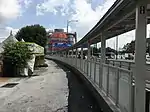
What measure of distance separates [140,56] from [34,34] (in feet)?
272

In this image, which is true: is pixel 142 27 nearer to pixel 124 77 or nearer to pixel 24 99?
pixel 124 77

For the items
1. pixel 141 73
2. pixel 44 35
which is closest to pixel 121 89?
pixel 141 73

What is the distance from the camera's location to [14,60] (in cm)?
2472

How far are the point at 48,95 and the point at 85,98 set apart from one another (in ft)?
6.53

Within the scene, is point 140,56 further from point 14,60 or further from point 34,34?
point 34,34

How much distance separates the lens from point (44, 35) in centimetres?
9025

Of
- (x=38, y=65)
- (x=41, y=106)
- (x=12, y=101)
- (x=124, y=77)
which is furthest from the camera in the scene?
(x=38, y=65)

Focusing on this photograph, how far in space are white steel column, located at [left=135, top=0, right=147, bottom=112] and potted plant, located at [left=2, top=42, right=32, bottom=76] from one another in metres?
19.6

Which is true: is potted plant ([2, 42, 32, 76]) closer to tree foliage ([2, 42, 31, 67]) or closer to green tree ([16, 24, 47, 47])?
tree foliage ([2, 42, 31, 67])

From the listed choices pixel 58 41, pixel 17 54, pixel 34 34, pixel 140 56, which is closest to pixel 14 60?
pixel 17 54

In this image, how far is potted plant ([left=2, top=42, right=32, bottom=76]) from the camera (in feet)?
80.5

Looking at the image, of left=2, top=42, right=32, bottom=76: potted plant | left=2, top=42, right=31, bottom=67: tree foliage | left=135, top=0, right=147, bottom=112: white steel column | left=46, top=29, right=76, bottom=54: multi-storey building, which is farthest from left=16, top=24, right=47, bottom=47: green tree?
left=135, top=0, right=147, bottom=112: white steel column

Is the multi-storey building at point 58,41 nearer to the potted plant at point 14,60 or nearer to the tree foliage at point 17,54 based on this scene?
the tree foliage at point 17,54

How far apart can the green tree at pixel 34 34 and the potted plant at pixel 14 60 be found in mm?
60489
